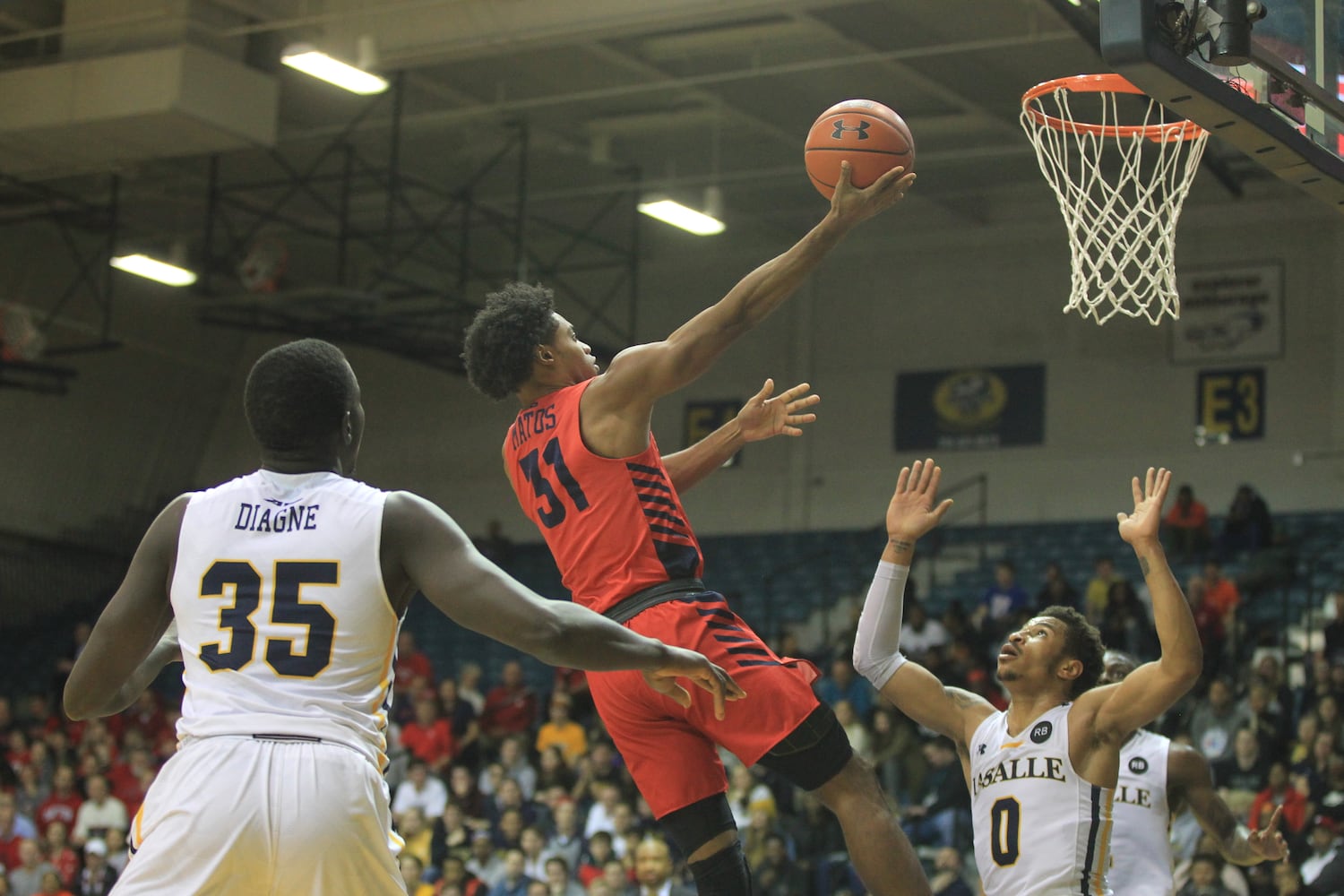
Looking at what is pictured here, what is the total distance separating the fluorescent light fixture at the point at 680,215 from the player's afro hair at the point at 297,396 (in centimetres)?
1549

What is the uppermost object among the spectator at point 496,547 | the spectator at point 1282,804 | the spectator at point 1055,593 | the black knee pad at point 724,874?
the spectator at point 496,547

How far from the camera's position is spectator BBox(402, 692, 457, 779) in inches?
661

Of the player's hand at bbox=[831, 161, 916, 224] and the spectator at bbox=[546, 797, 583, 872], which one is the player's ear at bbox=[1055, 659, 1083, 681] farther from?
the spectator at bbox=[546, 797, 583, 872]

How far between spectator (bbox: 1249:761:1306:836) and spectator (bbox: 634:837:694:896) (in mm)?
4144

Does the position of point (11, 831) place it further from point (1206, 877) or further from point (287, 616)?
point (287, 616)

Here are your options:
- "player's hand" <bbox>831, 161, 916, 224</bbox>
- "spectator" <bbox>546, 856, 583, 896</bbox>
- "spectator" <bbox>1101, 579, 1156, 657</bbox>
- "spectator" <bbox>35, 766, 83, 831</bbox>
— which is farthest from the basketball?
"spectator" <bbox>35, 766, 83, 831</bbox>

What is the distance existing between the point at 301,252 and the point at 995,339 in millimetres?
10705

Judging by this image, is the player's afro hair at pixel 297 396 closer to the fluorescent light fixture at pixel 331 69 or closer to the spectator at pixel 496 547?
the fluorescent light fixture at pixel 331 69

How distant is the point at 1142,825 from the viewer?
261 inches

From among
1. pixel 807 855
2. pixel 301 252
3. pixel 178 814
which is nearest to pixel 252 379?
pixel 178 814

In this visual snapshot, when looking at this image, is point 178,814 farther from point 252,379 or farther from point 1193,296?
point 1193,296

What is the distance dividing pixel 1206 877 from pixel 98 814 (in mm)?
10171

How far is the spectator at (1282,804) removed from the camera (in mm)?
12062

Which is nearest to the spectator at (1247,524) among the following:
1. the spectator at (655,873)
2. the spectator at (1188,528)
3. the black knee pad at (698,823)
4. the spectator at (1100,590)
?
the spectator at (1188,528)
